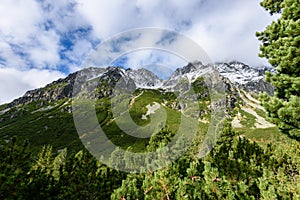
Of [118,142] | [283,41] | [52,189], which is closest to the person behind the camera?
[283,41]

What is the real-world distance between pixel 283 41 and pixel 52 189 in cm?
1401

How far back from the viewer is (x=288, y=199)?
32.2 feet

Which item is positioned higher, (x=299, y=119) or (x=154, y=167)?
(x=154, y=167)

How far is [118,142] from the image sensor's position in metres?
141

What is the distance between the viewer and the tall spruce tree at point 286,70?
8.64 meters

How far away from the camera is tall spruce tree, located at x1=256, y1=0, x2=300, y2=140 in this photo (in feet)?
28.3

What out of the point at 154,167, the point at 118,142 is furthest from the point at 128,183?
the point at 118,142

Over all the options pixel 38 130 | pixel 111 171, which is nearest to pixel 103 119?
pixel 38 130

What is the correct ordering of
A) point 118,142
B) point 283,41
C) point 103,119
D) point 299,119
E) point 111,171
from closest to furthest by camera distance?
point 299,119
point 283,41
point 111,171
point 118,142
point 103,119

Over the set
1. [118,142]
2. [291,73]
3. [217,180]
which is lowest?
[217,180]

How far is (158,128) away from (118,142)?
130650mm

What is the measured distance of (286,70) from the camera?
31.5 ft

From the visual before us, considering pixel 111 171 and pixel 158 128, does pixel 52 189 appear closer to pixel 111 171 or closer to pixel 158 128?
pixel 111 171

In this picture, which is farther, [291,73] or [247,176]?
[247,176]
